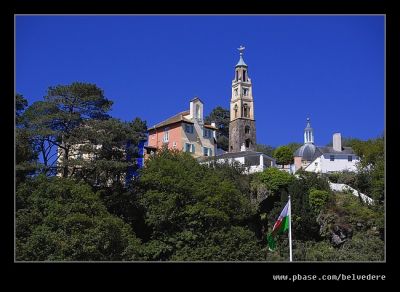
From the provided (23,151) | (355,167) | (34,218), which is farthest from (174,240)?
(355,167)

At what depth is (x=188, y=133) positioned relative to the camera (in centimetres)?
4150

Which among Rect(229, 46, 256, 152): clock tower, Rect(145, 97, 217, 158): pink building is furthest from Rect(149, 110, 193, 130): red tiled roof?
Rect(229, 46, 256, 152): clock tower

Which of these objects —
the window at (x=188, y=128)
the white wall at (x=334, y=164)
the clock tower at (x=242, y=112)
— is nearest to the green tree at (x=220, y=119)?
the clock tower at (x=242, y=112)

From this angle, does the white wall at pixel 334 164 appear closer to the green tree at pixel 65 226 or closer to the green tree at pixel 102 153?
the green tree at pixel 102 153

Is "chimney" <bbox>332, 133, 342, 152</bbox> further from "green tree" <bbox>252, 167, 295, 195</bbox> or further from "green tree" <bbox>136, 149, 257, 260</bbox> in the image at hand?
"green tree" <bbox>136, 149, 257, 260</bbox>

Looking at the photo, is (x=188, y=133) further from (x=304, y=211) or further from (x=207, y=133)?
(x=304, y=211)

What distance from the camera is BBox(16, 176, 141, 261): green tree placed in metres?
20.6

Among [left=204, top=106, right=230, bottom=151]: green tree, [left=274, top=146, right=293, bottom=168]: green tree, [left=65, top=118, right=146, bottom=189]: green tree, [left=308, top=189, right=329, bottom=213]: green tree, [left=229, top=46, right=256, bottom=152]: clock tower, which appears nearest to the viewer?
[left=65, top=118, right=146, bottom=189]: green tree

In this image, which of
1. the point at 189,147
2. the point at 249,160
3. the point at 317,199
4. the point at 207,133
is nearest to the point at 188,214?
the point at 317,199

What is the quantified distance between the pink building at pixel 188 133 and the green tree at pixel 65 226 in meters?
17.8

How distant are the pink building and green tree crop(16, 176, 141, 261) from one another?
1780cm
